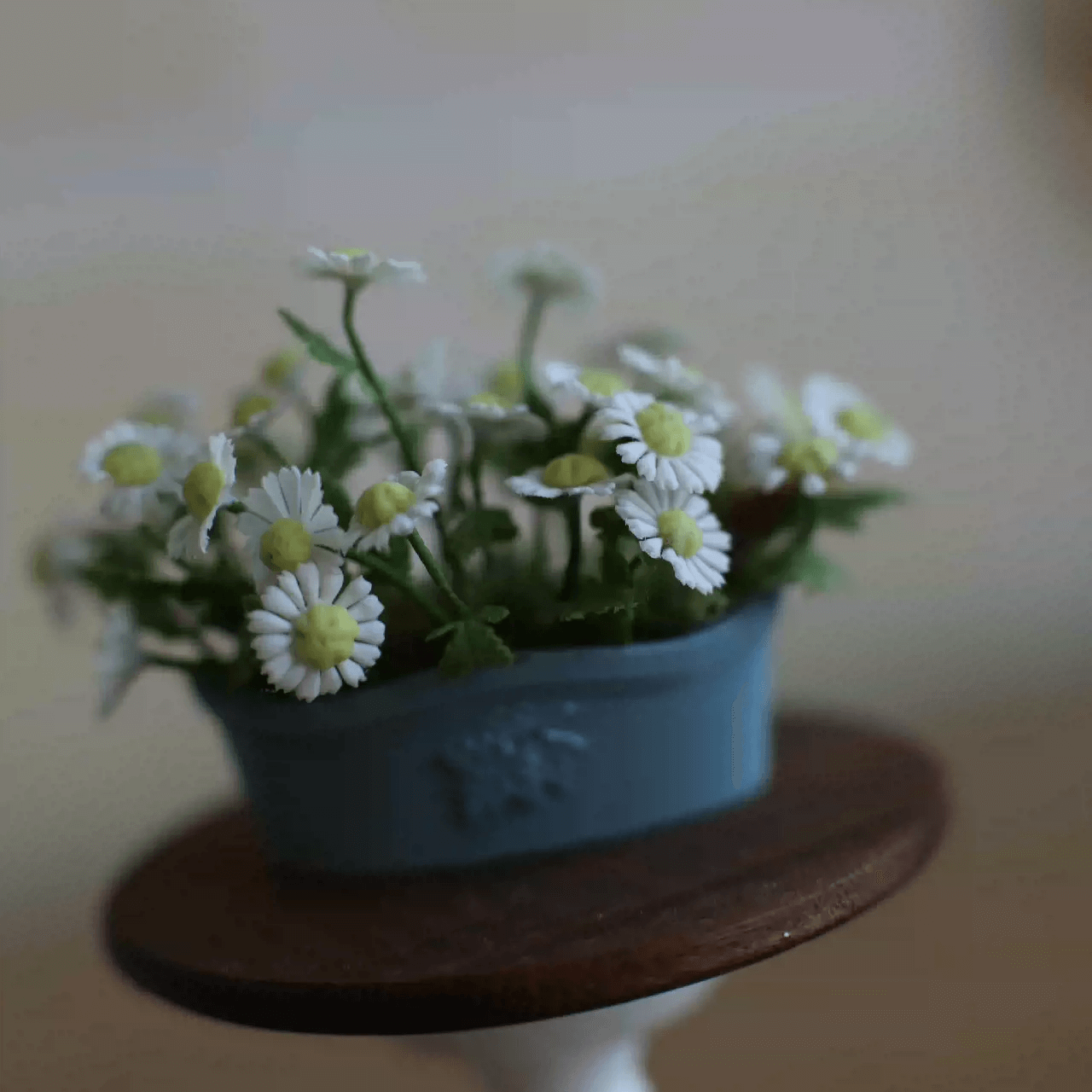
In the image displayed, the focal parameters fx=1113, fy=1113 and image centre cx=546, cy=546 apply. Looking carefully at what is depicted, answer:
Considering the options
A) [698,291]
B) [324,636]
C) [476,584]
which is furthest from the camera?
[698,291]

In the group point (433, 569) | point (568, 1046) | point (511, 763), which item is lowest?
point (568, 1046)

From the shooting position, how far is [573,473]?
20.4 inches

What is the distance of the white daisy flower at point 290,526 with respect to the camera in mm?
488

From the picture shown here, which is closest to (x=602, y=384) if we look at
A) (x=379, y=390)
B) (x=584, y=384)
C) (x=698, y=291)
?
(x=584, y=384)

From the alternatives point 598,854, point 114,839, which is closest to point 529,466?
point 598,854

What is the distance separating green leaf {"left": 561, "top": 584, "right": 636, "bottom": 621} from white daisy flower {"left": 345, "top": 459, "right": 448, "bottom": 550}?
0.31 feet

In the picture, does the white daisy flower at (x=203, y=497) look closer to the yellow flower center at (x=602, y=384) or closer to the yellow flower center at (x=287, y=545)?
the yellow flower center at (x=287, y=545)

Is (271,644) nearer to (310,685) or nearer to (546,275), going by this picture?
(310,685)

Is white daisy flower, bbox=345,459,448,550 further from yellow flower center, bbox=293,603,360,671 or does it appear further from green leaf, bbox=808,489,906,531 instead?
green leaf, bbox=808,489,906,531

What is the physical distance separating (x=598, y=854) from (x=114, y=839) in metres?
0.58

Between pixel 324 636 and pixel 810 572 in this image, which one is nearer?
pixel 324 636

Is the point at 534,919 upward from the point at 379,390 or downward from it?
downward

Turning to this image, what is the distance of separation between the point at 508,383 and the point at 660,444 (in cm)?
15

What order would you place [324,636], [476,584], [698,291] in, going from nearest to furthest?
1. [324,636]
2. [476,584]
3. [698,291]
